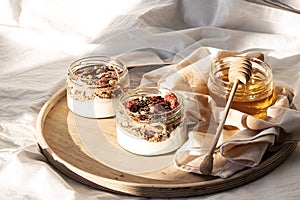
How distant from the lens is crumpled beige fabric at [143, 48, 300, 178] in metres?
0.91

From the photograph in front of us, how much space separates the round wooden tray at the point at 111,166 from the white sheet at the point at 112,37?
2.6 inches

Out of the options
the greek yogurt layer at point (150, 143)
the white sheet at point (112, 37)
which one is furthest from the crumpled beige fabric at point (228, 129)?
the white sheet at point (112, 37)

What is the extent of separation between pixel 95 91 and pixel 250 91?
0.76ft

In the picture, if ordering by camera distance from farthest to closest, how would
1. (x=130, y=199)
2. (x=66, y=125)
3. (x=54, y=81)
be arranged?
(x=54, y=81)
(x=66, y=125)
(x=130, y=199)

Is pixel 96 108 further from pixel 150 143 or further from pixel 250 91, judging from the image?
pixel 250 91

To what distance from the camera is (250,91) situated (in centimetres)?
97

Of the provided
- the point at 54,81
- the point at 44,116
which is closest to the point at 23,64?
the point at 54,81

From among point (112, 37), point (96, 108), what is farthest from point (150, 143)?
point (112, 37)

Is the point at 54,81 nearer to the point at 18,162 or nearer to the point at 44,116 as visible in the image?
the point at 44,116

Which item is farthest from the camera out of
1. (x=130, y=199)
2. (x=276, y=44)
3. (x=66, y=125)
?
(x=276, y=44)

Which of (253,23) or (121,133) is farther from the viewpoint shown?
(253,23)

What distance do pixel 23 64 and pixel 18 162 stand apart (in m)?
0.34

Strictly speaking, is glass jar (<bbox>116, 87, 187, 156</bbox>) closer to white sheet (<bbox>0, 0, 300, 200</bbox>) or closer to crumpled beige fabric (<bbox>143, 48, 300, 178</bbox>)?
crumpled beige fabric (<bbox>143, 48, 300, 178</bbox>)

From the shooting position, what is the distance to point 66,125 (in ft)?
3.36
